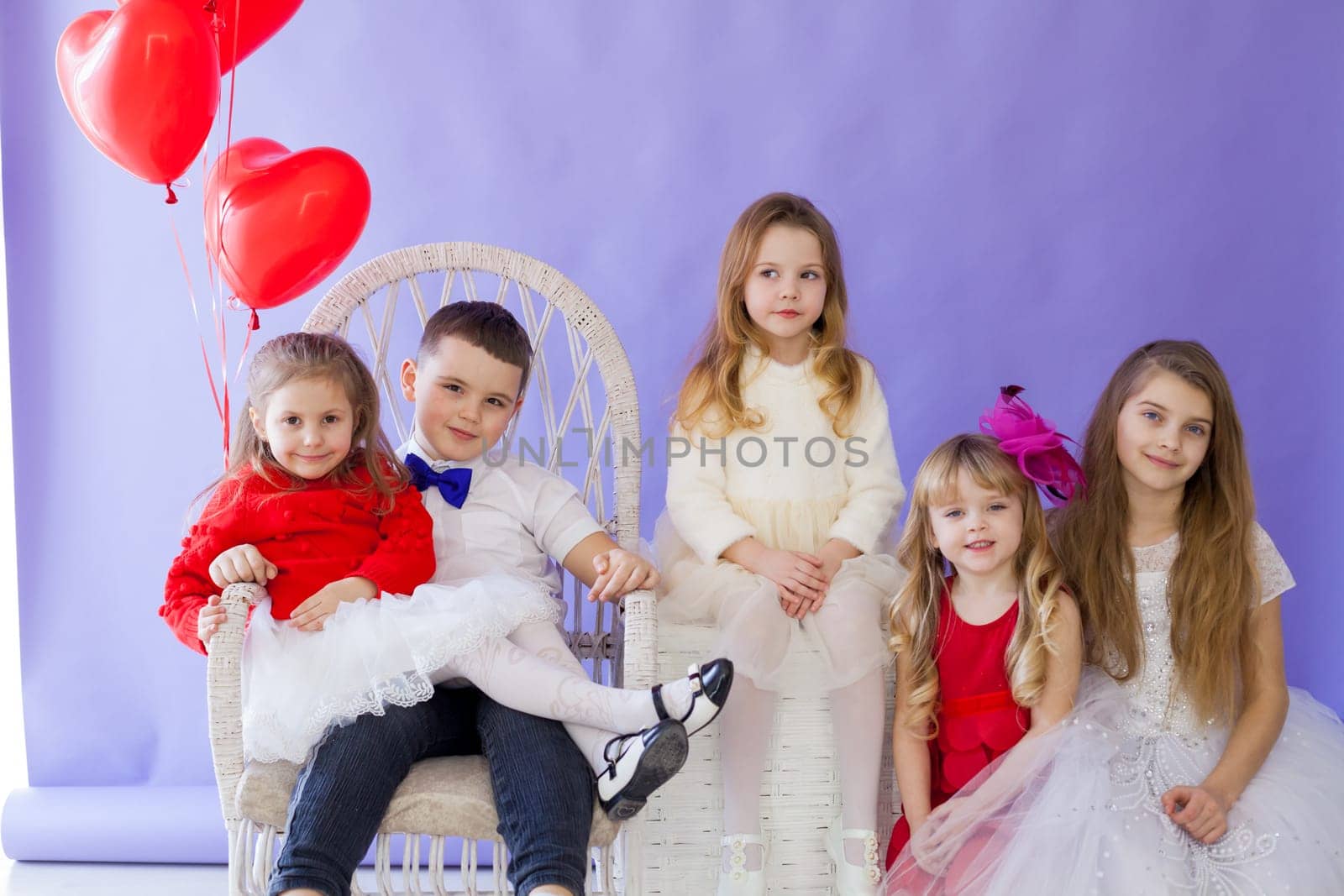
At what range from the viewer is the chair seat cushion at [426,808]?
1.49 metres

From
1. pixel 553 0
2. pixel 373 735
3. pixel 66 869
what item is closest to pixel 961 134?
pixel 553 0

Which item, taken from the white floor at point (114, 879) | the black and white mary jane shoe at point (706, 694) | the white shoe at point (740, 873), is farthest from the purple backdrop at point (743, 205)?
the black and white mary jane shoe at point (706, 694)

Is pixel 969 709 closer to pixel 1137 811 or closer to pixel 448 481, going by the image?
pixel 1137 811

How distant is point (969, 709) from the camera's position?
1749mm

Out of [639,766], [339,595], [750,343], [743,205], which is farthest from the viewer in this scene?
Answer: [743,205]

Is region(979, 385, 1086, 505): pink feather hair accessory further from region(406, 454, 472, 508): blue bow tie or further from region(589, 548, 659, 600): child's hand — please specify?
region(406, 454, 472, 508): blue bow tie

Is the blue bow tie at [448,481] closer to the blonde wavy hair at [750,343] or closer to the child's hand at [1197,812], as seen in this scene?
the blonde wavy hair at [750,343]

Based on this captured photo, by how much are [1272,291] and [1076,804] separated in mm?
1367

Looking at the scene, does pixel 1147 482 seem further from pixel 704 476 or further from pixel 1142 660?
pixel 704 476

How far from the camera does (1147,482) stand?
1.85m

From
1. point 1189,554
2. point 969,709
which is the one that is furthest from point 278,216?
point 1189,554

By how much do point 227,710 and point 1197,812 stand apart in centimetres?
125

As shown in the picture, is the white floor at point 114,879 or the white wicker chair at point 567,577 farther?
the white floor at point 114,879

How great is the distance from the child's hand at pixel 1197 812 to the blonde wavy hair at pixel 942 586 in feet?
0.70
